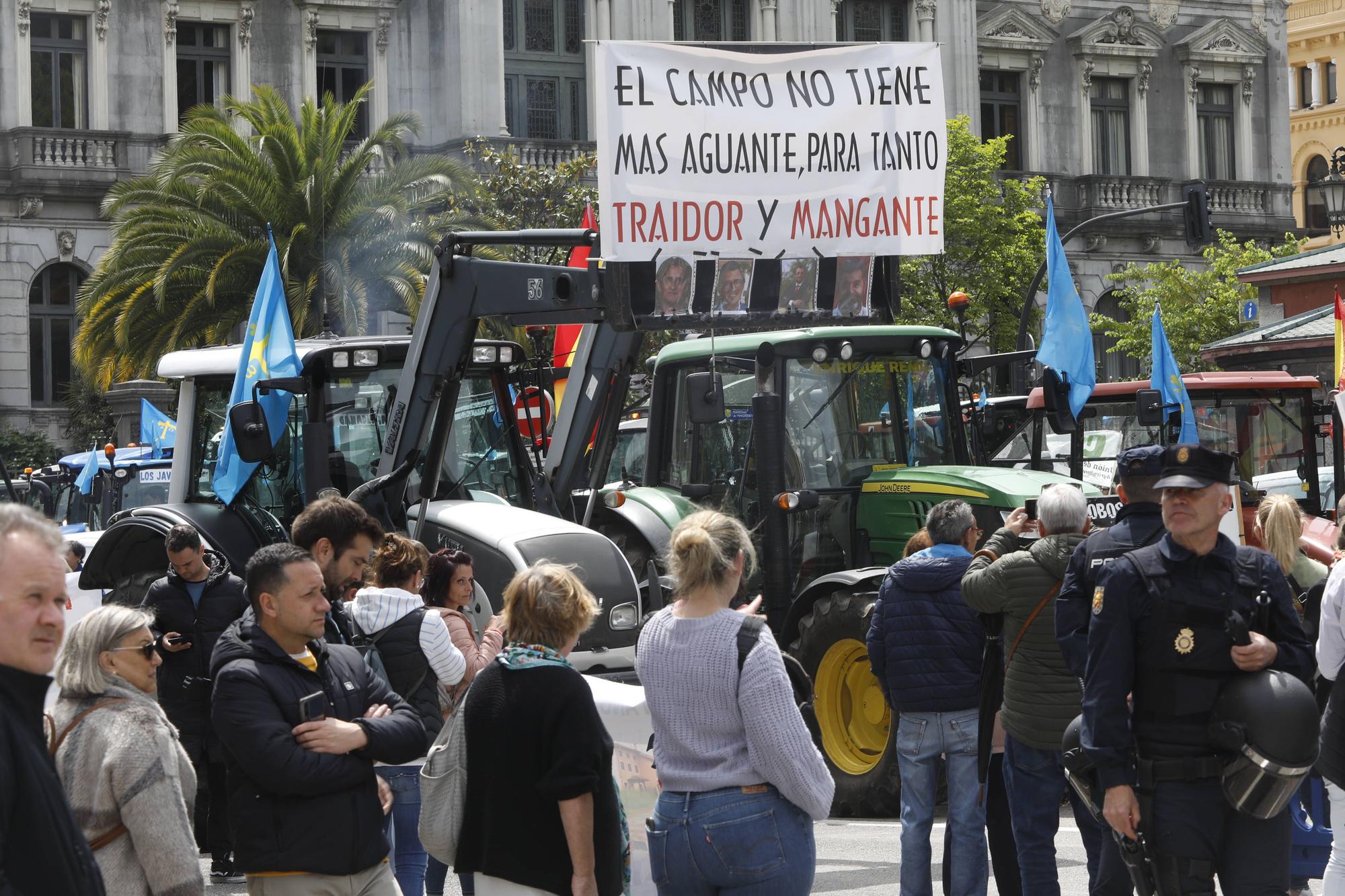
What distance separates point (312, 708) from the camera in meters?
5.60

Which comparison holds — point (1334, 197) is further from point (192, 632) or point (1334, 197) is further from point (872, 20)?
point (872, 20)

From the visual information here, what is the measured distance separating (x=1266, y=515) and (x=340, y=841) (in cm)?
518

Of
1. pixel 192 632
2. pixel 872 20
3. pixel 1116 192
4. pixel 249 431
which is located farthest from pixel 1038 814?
pixel 1116 192

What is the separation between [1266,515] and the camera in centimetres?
893

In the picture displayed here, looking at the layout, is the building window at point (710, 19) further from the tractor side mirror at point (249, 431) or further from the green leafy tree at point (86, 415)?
the tractor side mirror at point (249, 431)

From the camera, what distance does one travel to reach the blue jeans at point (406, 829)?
24.6ft

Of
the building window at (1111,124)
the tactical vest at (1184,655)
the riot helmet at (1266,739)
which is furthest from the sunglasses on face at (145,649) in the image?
the building window at (1111,124)

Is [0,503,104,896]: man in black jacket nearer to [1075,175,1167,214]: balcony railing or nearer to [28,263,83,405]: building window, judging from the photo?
[28,263,83,405]: building window

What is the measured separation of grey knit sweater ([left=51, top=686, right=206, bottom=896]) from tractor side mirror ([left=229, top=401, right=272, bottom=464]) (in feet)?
19.7

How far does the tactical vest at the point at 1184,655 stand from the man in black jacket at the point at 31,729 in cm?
342

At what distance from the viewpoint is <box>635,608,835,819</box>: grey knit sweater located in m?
5.51

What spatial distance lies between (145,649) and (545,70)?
1572 inches

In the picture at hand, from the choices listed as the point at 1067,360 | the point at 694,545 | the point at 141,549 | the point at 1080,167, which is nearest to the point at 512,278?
the point at 141,549

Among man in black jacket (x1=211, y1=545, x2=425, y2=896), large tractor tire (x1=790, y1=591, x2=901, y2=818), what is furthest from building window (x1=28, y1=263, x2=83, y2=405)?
man in black jacket (x1=211, y1=545, x2=425, y2=896)
